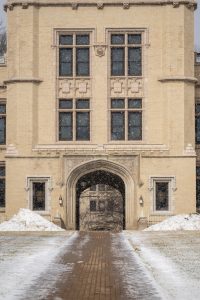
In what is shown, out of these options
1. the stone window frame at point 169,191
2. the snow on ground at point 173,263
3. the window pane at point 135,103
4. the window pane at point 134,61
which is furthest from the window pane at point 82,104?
the snow on ground at point 173,263

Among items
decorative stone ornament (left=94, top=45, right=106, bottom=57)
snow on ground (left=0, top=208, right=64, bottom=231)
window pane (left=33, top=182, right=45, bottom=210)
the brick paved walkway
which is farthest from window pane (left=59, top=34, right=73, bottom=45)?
the brick paved walkway

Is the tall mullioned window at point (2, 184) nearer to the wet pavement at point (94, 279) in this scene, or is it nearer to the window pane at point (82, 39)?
the window pane at point (82, 39)

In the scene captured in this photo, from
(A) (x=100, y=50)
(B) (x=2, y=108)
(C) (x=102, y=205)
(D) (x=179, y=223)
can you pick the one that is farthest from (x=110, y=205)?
(D) (x=179, y=223)

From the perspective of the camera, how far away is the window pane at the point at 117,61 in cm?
3612

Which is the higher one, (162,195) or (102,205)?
(162,195)

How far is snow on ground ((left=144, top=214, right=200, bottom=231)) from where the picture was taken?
1272 inches

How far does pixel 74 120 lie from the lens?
35781 mm

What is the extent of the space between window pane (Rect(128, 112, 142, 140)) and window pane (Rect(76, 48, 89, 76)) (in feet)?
10.2

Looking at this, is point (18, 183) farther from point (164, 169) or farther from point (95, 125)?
point (164, 169)

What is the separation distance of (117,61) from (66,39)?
2745 mm

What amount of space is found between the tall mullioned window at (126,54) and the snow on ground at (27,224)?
8.21m

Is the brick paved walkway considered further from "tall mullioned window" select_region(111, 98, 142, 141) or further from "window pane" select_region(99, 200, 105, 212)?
"window pane" select_region(99, 200, 105, 212)

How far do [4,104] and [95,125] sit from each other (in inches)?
204

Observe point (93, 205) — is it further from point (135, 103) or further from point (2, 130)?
point (135, 103)
